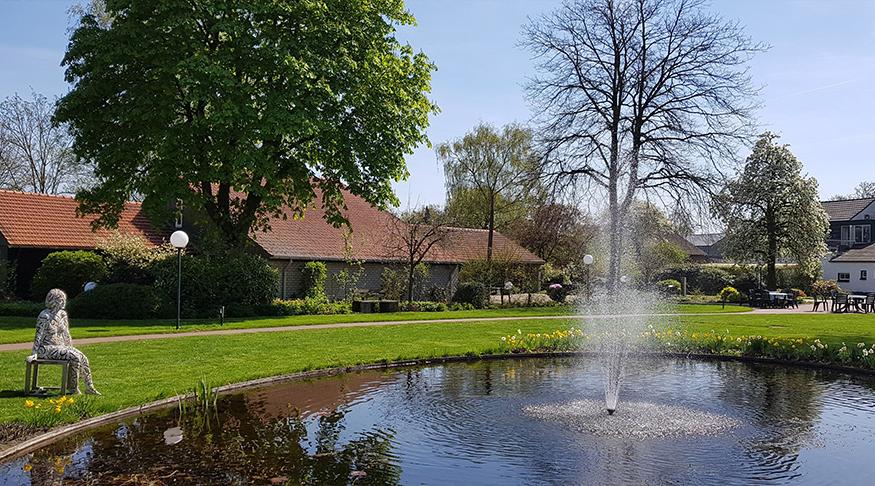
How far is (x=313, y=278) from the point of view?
105ft

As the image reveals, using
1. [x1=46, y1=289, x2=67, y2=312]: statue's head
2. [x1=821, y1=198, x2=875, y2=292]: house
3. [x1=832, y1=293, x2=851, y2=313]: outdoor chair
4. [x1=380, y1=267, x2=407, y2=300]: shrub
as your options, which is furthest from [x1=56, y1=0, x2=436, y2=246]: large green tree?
[x1=821, y1=198, x2=875, y2=292]: house

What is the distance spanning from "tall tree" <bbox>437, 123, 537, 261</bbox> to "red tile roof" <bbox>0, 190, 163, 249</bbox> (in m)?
29.2

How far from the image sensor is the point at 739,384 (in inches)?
576

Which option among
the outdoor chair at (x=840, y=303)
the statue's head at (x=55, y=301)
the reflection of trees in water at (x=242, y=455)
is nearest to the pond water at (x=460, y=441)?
the reflection of trees in water at (x=242, y=455)

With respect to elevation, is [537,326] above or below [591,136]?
below

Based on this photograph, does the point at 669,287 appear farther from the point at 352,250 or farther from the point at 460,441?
the point at 460,441

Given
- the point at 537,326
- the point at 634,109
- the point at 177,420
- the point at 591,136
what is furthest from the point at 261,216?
the point at 177,420

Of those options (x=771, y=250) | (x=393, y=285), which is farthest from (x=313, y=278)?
(x=771, y=250)

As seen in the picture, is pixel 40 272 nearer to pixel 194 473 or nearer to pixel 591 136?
pixel 194 473

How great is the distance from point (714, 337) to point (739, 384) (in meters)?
5.04

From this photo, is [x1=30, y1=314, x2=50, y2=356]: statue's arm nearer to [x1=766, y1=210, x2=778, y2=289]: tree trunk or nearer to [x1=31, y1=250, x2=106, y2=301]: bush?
[x1=31, y1=250, x2=106, y2=301]: bush

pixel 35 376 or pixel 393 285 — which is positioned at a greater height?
pixel 393 285

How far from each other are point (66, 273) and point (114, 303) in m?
4.88

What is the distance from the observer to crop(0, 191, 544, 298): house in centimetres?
2966
